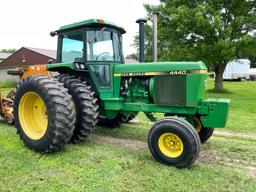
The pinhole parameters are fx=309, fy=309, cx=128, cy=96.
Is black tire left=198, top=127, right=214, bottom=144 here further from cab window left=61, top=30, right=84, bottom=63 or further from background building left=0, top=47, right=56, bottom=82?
background building left=0, top=47, right=56, bottom=82

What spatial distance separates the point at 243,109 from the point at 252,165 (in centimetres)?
765

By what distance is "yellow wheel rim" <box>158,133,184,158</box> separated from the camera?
4.88 metres

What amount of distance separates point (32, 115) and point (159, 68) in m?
2.63

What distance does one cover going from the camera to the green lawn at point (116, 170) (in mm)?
4066

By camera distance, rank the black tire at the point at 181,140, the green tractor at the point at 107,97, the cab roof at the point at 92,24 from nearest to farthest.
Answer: the black tire at the point at 181,140 < the green tractor at the point at 107,97 < the cab roof at the point at 92,24

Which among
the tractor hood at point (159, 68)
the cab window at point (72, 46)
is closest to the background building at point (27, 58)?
the cab window at point (72, 46)

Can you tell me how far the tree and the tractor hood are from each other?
1170 centimetres

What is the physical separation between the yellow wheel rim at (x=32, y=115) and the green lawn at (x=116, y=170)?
0.37m

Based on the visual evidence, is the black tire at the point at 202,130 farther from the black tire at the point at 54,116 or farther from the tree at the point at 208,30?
the tree at the point at 208,30

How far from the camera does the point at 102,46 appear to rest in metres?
6.31

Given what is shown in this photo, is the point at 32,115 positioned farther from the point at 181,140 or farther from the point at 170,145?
the point at 181,140

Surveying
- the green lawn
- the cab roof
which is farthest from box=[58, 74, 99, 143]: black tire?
the cab roof

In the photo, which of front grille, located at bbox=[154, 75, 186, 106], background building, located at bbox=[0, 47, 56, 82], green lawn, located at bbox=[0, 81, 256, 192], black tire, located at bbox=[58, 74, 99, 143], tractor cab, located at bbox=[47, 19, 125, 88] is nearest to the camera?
green lawn, located at bbox=[0, 81, 256, 192]

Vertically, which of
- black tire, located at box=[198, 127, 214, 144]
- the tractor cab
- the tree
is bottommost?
black tire, located at box=[198, 127, 214, 144]
